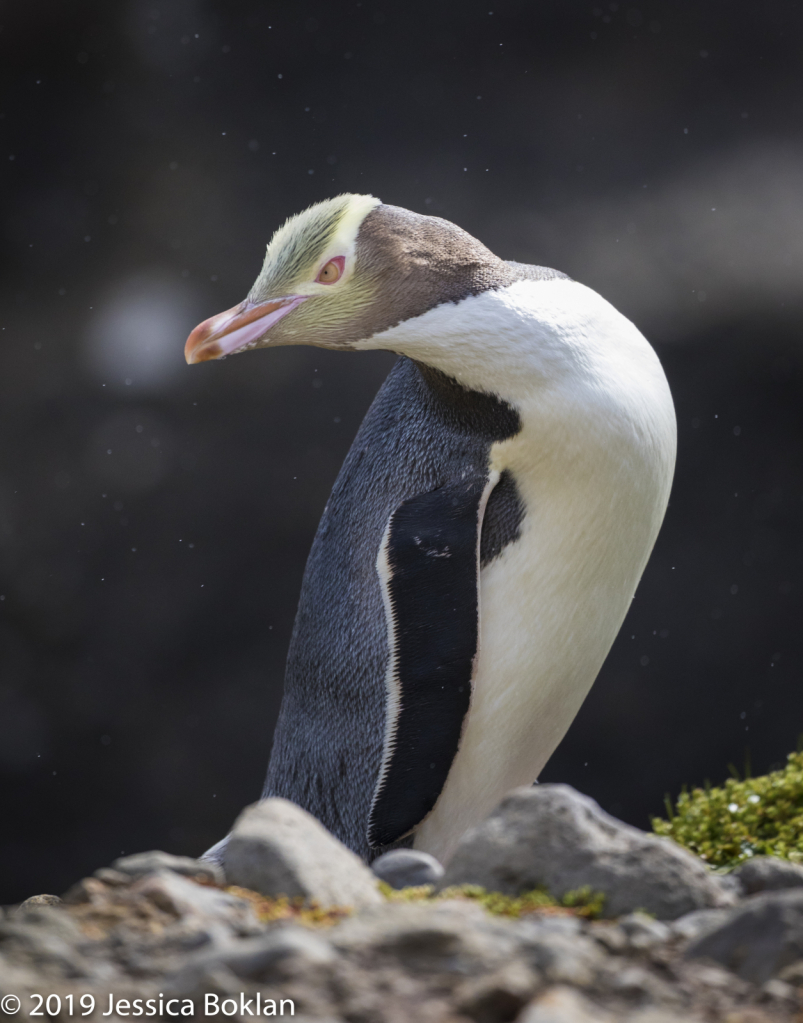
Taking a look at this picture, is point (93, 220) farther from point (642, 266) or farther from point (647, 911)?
point (647, 911)

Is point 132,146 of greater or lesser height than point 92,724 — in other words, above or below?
above

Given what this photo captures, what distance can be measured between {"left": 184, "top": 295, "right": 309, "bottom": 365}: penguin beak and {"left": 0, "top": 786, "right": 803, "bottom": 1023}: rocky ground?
820 millimetres

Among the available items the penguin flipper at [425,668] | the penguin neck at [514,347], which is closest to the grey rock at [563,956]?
the penguin flipper at [425,668]

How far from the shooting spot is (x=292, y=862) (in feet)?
2.96

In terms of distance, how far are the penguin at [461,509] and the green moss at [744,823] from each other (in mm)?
285

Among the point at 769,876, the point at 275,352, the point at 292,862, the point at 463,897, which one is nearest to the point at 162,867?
the point at 292,862

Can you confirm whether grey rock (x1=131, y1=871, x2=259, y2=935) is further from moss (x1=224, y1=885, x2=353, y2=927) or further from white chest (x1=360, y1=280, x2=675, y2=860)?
white chest (x1=360, y1=280, x2=675, y2=860)

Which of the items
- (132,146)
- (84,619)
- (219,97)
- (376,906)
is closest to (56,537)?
(84,619)

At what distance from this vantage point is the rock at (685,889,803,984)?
30.3 inches

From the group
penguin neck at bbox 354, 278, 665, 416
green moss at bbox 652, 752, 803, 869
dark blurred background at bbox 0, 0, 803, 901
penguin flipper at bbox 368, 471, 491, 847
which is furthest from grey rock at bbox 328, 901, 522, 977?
dark blurred background at bbox 0, 0, 803, 901

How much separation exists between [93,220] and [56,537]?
3.17 feet

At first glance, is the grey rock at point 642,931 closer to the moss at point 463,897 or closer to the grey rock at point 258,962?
the moss at point 463,897

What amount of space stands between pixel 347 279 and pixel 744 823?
1.04 meters

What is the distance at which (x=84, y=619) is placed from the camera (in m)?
3.37
